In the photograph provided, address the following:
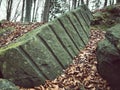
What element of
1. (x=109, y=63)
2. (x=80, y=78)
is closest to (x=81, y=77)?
(x=80, y=78)

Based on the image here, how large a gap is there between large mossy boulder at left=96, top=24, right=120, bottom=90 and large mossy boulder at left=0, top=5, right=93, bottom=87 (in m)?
1.47

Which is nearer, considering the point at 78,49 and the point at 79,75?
the point at 79,75

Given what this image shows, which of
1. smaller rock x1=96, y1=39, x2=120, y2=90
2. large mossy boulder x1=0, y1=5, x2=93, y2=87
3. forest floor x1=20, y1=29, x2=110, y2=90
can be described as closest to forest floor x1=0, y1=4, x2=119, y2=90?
forest floor x1=20, y1=29, x2=110, y2=90

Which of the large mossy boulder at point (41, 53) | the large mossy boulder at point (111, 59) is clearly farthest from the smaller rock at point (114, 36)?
the large mossy boulder at point (41, 53)

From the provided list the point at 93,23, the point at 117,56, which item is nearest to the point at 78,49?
the point at 117,56

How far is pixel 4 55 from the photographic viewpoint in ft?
22.7

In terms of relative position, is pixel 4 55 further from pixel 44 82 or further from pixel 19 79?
pixel 44 82

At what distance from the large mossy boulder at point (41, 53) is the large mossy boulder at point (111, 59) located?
147cm

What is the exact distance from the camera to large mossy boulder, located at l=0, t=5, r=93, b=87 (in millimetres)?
6812

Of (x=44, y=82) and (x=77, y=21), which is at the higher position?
(x=77, y=21)

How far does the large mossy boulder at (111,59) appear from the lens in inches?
243

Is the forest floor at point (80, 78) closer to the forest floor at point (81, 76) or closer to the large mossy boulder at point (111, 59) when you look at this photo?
the forest floor at point (81, 76)

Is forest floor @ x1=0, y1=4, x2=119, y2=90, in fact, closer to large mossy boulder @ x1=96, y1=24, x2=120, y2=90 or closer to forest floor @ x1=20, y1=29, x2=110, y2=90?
forest floor @ x1=20, y1=29, x2=110, y2=90

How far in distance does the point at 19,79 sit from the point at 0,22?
749cm
